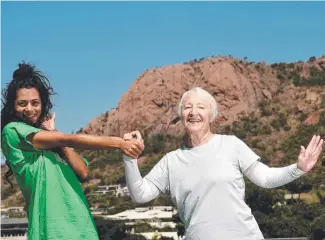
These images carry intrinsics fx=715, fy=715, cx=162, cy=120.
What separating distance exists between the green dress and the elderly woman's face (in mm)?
691

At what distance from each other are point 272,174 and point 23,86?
4.17 feet

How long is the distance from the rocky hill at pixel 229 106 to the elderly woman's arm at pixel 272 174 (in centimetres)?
7356

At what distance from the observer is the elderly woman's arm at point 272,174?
135 inches

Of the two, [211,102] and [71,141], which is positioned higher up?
[211,102]

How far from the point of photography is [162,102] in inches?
3942

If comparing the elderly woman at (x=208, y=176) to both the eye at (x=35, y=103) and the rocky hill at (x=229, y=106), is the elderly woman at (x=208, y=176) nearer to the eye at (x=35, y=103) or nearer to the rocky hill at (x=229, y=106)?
the eye at (x=35, y=103)

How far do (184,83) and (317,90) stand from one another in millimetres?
19250

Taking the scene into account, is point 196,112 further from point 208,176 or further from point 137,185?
point 137,185

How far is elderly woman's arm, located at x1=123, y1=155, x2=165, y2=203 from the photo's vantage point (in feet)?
11.4

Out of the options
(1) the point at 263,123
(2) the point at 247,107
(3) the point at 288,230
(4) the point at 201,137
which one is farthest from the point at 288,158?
(4) the point at 201,137

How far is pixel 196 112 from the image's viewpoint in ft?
11.8

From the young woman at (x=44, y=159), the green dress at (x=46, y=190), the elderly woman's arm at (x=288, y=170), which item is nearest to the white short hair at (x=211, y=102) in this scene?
the elderly woman's arm at (x=288, y=170)

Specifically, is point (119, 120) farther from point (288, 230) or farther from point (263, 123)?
point (288, 230)

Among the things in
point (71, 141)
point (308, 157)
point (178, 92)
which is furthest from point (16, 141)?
point (178, 92)
